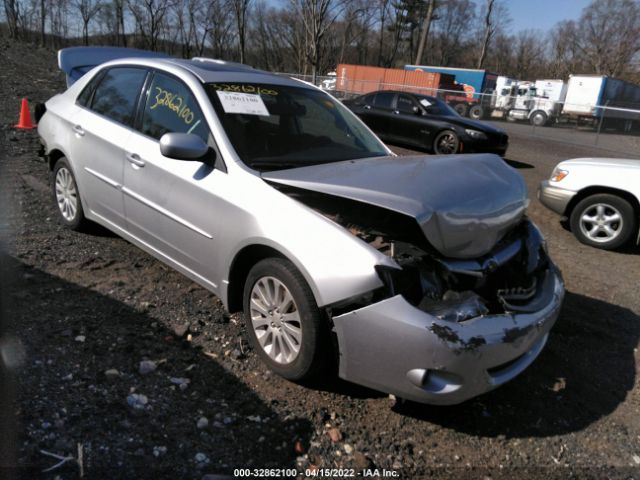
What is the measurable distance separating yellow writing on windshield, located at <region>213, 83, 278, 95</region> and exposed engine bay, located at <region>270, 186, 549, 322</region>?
1.09 m

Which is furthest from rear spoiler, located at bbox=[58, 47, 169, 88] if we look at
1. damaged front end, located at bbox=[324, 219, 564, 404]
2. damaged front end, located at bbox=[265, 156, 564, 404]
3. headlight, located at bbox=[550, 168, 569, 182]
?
damaged front end, located at bbox=[324, 219, 564, 404]

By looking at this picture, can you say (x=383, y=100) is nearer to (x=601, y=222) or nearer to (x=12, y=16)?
(x=601, y=222)

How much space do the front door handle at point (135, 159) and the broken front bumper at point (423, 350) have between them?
6.54 feet

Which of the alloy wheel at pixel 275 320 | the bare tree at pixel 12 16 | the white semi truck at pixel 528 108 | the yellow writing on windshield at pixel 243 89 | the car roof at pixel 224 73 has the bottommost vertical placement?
the alloy wheel at pixel 275 320

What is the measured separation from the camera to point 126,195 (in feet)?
12.5

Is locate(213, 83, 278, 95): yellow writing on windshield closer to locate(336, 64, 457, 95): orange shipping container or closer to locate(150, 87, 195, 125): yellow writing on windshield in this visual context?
locate(150, 87, 195, 125): yellow writing on windshield

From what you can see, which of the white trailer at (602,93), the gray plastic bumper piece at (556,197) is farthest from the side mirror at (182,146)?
the white trailer at (602,93)

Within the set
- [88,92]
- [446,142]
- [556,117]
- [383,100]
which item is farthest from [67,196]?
[556,117]

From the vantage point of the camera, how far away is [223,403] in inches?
109

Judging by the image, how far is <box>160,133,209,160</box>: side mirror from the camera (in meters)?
3.05

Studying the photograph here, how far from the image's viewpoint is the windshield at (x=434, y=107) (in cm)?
1133

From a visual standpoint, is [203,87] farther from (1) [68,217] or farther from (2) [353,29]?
(2) [353,29]

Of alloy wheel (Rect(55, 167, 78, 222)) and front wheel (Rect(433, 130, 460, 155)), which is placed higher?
front wheel (Rect(433, 130, 460, 155))

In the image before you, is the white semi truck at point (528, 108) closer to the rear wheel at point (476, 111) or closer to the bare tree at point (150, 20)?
the rear wheel at point (476, 111)
